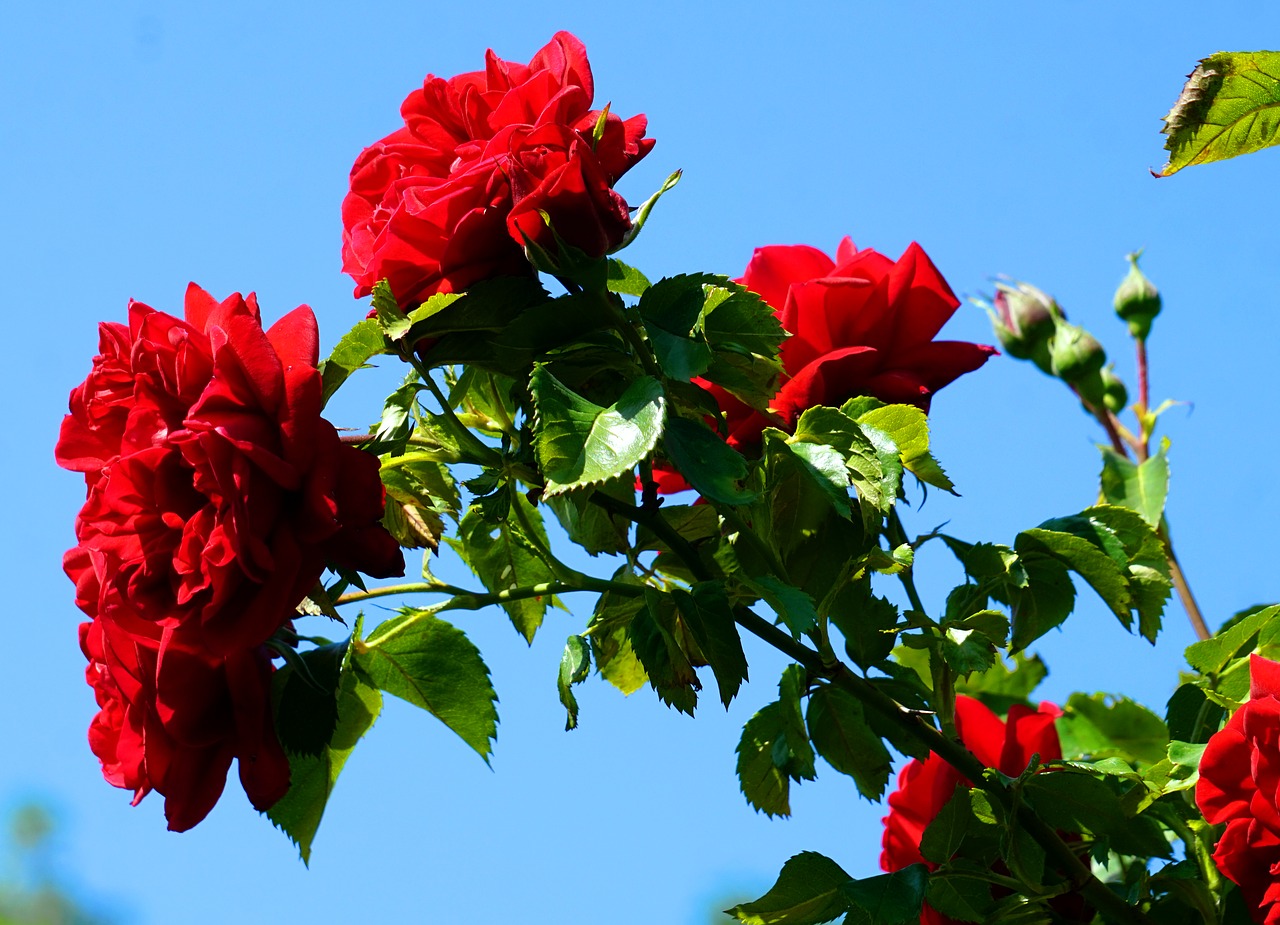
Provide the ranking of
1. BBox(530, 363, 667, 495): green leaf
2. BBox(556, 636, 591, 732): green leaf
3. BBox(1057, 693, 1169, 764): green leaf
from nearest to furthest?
1. BBox(530, 363, 667, 495): green leaf
2. BBox(556, 636, 591, 732): green leaf
3. BBox(1057, 693, 1169, 764): green leaf

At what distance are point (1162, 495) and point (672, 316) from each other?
0.81 meters

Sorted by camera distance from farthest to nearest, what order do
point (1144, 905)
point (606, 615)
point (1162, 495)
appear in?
point (1162, 495) → point (1144, 905) → point (606, 615)

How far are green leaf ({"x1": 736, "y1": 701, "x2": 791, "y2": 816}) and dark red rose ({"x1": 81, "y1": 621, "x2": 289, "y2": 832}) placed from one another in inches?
Answer: 12.6

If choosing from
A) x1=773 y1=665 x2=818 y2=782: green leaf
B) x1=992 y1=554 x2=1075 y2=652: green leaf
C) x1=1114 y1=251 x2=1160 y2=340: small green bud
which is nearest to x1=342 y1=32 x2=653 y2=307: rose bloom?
x1=773 y1=665 x2=818 y2=782: green leaf

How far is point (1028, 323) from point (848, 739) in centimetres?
110

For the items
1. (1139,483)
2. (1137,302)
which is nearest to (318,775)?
(1139,483)

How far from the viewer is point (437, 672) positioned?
3.06 feet

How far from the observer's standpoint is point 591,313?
0.81 metres

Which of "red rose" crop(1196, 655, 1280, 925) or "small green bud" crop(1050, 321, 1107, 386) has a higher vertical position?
"small green bud" crop(1050, 321, 1107, 386)

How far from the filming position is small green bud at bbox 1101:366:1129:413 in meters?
1.78

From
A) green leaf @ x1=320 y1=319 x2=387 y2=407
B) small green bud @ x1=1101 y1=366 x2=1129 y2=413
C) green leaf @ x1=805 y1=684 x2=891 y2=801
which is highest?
small green bud @ x1=1101 y1=366 x2=1129 y2=413

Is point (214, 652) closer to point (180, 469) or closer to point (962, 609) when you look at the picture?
point (180, 469)

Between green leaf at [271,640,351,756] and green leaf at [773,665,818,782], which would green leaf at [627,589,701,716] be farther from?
green leaf at [271,640,351,756]

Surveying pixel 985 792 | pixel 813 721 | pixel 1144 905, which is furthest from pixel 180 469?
pixel 1144 905
